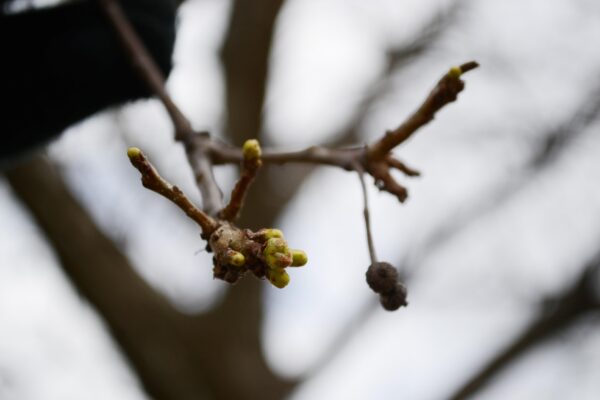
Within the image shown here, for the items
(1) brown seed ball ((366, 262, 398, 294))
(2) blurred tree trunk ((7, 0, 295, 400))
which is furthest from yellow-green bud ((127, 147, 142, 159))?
(2) blurred tree trunk ((7, 0, 295, 400))

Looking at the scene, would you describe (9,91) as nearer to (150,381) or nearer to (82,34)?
(82,34)

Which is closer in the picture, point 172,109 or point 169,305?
point 172,109

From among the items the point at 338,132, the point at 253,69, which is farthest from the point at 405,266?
the point at 253,69

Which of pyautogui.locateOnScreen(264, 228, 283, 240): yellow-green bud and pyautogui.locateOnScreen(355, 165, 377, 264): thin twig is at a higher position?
pyautogui.locateOnScreen(355, 165, 377, 264): thin twig

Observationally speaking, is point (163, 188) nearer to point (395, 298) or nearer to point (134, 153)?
point (134, 153)

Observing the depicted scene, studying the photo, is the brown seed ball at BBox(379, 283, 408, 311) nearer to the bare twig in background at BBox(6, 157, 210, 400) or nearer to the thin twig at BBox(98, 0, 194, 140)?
the thin twig at BBox(98, 0, 194, 140)

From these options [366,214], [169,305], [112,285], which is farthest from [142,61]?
[169,305]
